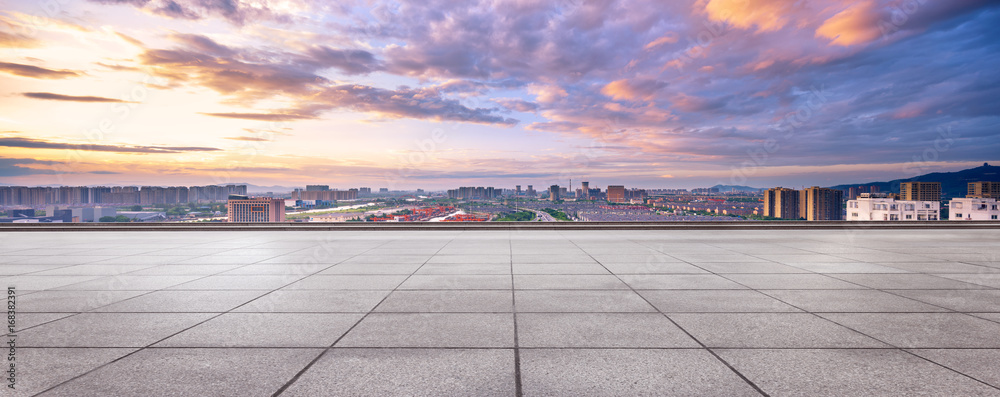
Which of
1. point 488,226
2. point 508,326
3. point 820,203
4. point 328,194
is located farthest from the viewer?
point 328,194

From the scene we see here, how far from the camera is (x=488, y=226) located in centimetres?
2175

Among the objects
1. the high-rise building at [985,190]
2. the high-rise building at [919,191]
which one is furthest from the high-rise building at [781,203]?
the high-rise building at [985,190]

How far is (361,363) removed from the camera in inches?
166

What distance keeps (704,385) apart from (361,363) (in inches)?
124

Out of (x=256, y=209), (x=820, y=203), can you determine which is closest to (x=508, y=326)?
(x=256, y=209)

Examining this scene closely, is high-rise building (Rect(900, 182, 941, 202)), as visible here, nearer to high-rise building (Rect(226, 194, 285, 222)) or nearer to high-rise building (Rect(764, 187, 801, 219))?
high-rise building (Rect(764, 187, 801, 219))

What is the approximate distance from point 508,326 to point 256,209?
26.1 m

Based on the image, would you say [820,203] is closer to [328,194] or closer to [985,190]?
[985,190]

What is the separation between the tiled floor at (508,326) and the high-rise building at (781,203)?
21348 mm

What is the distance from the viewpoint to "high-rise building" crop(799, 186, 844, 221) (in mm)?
36562

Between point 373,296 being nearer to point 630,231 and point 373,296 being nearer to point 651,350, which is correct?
point 651,350

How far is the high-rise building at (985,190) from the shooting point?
1437 inches

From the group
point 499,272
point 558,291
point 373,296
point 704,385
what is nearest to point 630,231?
point 499,272

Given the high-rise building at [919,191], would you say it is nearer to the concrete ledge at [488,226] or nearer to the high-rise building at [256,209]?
the concrete ledge at [488,226]
